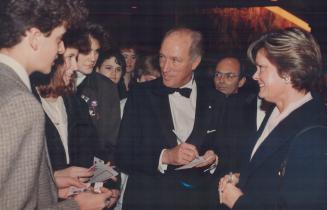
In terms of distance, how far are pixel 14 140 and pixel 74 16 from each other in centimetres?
61

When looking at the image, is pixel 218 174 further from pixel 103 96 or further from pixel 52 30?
pixel 52 30

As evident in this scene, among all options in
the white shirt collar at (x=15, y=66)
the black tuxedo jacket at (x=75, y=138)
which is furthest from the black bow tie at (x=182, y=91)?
the white shirt collar at (x=15, y=66)

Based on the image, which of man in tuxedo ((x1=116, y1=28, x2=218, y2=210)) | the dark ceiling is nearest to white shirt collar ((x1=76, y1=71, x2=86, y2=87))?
man in tuxedo ((x1=116, y1=28, x2=218, y2=210))

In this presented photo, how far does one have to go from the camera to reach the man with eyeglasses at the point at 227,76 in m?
5.05

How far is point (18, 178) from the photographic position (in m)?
1.45

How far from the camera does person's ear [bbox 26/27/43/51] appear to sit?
1631mm

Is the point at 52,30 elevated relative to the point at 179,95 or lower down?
elevated

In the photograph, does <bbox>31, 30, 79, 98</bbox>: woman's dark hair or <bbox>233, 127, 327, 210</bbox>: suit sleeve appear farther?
<bbox>31, 30, 79, 98</bbox>: woman's dark hair

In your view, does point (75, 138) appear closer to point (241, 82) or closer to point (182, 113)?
point (182, 113)

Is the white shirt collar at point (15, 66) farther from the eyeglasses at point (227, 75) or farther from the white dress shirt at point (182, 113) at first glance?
the eyeglasses at point (227, 75)

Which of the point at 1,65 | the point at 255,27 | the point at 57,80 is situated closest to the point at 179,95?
the point at 57,80

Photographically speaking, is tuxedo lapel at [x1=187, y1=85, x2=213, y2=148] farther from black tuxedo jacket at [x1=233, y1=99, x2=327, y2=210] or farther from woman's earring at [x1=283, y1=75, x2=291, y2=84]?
woman's earring at [x1=283, y1=75, x2=291, y2=84]

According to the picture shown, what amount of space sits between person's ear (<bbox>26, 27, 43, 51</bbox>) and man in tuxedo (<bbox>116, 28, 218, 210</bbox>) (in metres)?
1.33

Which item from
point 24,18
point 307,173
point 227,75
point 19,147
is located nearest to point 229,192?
point 307,173
